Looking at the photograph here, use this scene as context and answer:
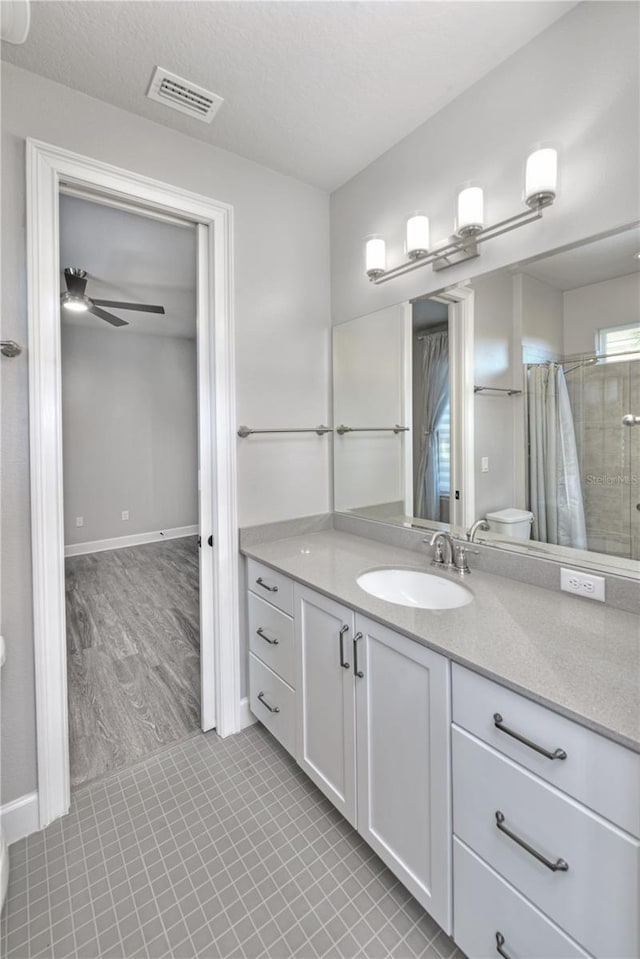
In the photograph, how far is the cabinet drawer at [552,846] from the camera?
0.74m

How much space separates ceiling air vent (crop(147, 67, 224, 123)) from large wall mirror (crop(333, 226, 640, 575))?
1.02m

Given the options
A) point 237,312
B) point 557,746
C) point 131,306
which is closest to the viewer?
point 557,746

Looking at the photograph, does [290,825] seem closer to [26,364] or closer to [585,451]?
[585,451]

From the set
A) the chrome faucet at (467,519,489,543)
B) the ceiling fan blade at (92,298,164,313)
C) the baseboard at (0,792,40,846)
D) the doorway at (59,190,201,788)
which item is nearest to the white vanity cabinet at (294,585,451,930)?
the chrome faucet at (467,519,489,543)

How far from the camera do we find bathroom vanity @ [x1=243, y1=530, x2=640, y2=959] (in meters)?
0.77

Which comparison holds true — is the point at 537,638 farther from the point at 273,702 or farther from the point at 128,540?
the point at 128,540

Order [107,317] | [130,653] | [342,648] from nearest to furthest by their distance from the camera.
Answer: [342,648] → [130,653] → [107,317]

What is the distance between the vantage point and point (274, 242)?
209cm

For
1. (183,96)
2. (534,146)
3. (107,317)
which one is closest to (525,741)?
(534,146)

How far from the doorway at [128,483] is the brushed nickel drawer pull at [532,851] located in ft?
5.12

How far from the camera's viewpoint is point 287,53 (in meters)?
1.42

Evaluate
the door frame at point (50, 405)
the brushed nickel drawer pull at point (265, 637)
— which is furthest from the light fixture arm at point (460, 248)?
the brushed nickel drawer pull at point (265, 637)

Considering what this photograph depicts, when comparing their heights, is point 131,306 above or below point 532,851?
above

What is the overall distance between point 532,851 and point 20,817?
5.46ft
